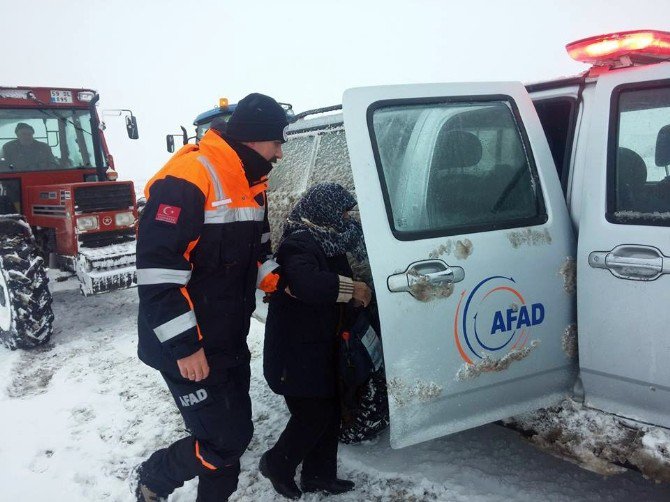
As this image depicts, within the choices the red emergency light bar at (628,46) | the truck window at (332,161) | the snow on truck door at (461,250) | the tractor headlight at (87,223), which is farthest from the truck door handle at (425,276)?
the tractor headlight at (87,223)

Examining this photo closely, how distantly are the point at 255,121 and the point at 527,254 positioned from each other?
1223 mm

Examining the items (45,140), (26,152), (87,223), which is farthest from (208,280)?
(45,140)

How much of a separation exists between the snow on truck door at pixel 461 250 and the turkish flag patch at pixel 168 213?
67 cm

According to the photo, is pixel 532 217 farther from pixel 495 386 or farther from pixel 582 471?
pixel 582 471

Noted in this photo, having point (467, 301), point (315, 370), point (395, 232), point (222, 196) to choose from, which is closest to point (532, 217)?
point (467, 301)

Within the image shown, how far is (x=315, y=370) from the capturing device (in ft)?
7.73

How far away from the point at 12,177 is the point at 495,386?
19.1 feet

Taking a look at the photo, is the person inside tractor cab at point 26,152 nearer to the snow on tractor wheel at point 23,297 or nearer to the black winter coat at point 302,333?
the snow on tractor wheel at point 23,297

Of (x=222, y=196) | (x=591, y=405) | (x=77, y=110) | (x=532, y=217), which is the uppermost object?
(x=77, y=110)

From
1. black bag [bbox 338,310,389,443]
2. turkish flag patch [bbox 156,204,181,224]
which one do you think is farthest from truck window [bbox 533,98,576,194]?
turkish flag patch [bbox 156,204,181,224]

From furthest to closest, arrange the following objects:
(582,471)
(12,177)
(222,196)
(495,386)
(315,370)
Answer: (12,177)
(582,471)
(315,370)
(495,386)
(222,196)

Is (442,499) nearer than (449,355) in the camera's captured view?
No

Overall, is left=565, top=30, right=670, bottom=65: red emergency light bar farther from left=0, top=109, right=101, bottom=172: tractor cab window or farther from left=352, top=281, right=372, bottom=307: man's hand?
left=0, top=109, right=101, bottom=172: tractor cab window

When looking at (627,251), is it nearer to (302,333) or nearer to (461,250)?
(461,250)
